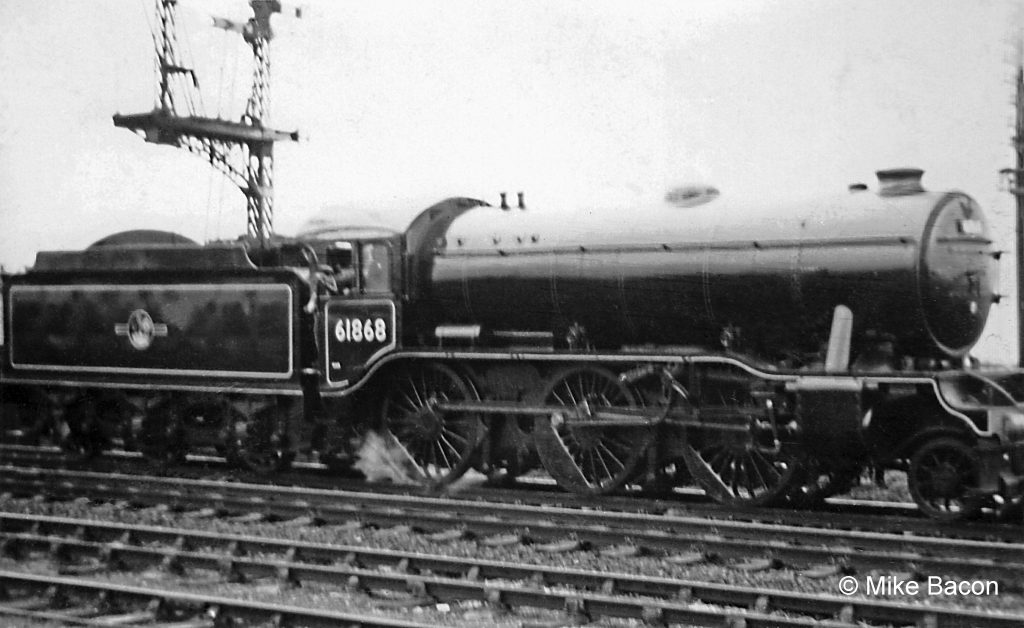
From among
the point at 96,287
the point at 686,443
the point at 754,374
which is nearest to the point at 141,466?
the point at 96,287

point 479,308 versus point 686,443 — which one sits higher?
point 479,308

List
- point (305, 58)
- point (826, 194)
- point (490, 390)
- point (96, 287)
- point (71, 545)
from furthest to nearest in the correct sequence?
point (96, 287)
point (305, 58)
point (490, 390)
point (826, 194)
point (71, 545)

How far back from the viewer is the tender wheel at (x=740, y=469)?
970 cm

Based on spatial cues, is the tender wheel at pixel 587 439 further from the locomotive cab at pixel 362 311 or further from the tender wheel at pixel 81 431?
the tender wheel at pixel 81 431

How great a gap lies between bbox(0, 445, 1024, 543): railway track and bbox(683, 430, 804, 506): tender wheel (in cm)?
20

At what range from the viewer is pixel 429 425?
11.5 meters

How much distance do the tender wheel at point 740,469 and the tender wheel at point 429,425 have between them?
2.29 meters

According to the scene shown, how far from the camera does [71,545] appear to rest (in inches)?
356

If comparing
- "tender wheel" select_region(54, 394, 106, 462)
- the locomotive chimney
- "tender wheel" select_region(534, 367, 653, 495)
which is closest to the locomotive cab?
"tender wheel" select_region(534, 367, 653, 495)

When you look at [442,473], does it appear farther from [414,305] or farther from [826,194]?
[826,194]

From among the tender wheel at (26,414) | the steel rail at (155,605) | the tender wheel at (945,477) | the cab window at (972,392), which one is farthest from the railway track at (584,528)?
the steel rail at (155,605)

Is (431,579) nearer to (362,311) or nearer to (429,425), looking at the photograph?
(429,425)

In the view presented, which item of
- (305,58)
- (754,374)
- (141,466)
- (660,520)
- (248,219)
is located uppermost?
(305,58)

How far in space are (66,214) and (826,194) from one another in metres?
8.40
